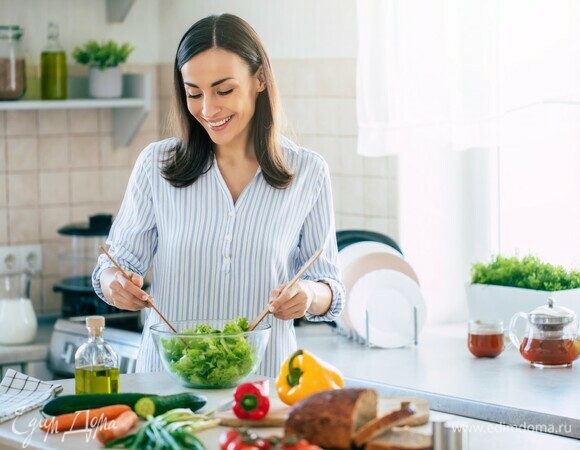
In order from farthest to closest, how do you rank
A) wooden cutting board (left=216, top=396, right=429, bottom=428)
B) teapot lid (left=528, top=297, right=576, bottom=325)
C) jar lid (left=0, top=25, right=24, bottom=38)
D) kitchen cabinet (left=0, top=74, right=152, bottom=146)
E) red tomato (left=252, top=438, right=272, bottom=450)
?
kitchen cabinet (left=0, top=74, right=152, bottom=146), jar lid (left=0, top=25, right=24, bottom=38), teapot lid (left=528, top=297, right=576, bottom=325), wooden cutting board (left=216, top=396, right=429, bottom=428), red tomato (left=252, top=438, right=272, bottom=450)

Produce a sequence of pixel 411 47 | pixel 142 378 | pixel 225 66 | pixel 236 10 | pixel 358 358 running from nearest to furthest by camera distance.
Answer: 1. pixel 142 378
2. pixel 225 66
3. pixel 358 358
4. pixel 411 47
5. pixel 236 10

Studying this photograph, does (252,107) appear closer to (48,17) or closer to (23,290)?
(23,290)

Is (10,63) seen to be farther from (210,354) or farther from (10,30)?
(210,354)

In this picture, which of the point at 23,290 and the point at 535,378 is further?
the point at 23,290

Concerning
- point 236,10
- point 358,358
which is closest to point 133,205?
point 358,358

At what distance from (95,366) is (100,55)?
6.84 ft

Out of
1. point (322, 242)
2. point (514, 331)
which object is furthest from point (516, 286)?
point (322, 242)

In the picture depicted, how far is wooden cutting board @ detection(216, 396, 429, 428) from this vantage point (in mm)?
1704

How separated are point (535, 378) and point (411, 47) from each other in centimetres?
108

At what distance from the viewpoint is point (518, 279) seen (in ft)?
10.0

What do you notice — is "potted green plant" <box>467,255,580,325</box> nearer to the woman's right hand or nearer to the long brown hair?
the long brown hair

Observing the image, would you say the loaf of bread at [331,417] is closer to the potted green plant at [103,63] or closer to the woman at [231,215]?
the woman at [231,215]

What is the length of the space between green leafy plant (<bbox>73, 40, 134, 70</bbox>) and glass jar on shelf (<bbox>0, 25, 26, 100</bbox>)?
0.24m

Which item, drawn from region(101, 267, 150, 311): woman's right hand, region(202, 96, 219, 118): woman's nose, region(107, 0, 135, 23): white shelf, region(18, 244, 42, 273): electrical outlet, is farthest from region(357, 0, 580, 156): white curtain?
region(101, 267, 150, 311): woman's right hand
